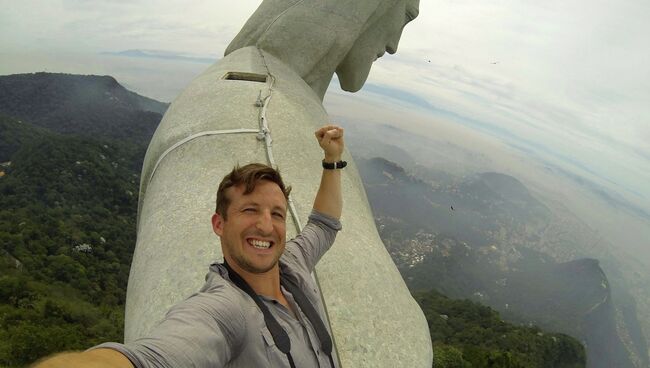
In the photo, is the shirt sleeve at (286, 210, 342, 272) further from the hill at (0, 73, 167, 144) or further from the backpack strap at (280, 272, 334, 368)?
the hill at (0, 73, 167, 144)

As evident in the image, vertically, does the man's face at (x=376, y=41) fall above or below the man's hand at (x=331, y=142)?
above

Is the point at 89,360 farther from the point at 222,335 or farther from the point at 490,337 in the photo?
the point at 490,337

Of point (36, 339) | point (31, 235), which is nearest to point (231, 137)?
point (36, 339)

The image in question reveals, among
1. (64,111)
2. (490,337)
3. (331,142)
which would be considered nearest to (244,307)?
(331,142)

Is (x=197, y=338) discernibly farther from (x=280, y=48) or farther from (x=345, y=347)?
(x=280, y=48)

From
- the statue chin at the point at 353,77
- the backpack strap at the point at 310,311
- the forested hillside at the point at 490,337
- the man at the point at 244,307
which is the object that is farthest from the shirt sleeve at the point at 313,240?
the forested hillside at the point at 490,337

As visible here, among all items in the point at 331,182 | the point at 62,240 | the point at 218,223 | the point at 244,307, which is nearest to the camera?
the point at 244,307

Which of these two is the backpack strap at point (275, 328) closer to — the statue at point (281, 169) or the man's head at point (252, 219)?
the man's head at point (252, 219)
